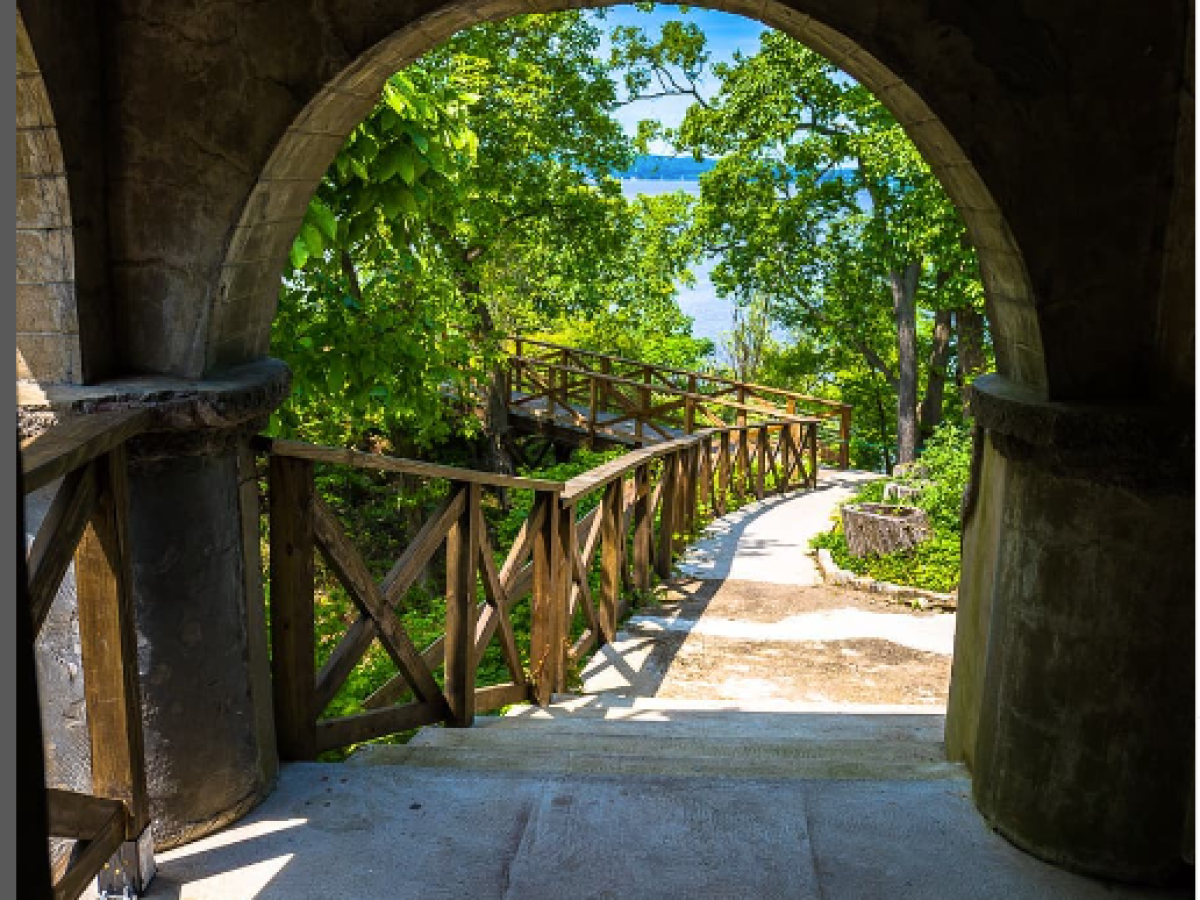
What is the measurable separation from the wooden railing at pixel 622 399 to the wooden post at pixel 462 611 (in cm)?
982

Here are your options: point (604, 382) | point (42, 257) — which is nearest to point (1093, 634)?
point (42, 257)

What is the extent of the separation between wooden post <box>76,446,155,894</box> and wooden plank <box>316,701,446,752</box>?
3.18 feet

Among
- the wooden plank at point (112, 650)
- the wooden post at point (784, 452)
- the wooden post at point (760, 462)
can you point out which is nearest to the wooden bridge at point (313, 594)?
the wooden plank at point (112, 650)

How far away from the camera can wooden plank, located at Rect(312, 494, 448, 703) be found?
3.70 metres

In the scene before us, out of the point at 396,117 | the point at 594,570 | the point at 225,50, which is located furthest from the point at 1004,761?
the point at 594,570

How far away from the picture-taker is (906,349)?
15.4 m

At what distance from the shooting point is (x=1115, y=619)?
2.95 m

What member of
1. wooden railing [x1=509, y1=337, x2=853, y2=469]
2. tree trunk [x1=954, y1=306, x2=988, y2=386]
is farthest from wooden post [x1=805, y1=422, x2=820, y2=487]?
tree trunk [x1=954, y1=306, x2=988, y2=386]

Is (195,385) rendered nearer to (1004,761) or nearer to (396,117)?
(396,117)

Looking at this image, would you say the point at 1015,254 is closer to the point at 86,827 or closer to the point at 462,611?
the point at 462,611

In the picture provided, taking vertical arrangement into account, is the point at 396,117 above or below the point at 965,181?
above

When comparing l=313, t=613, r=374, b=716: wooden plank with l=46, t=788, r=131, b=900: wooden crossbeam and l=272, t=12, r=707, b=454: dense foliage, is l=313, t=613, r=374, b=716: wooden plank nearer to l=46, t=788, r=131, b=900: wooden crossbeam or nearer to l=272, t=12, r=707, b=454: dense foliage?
l=46, t=788, r=131, b=900: wooden crossbeam

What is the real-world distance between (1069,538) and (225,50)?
247 cm

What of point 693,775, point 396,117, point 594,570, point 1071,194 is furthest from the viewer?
point 594,570
